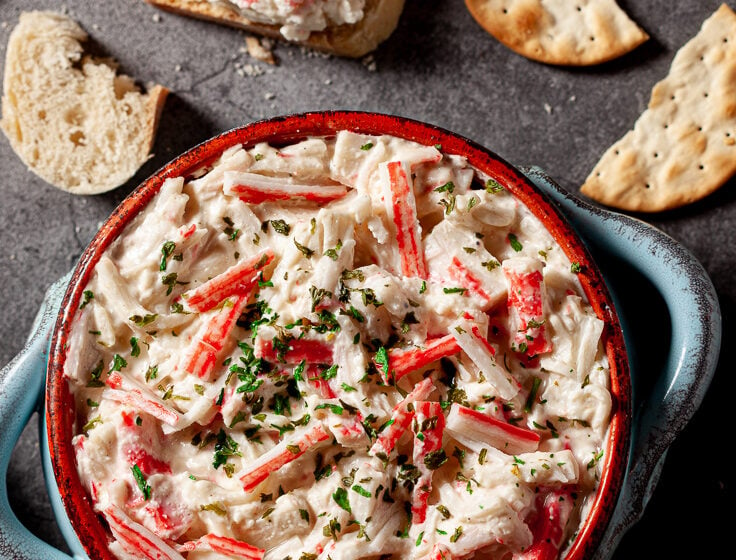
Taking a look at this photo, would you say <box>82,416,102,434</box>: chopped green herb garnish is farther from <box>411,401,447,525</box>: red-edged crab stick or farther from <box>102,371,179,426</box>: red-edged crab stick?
<box>411,401,447,525</box>: red-edged crab stick

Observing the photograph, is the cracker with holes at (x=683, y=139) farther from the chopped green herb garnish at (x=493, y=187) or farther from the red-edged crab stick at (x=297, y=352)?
the red-edged crab stick at (x=297, y=352)

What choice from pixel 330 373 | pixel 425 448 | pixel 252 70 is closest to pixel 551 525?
pixel 425 448

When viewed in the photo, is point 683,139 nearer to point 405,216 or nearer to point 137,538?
point 405,216

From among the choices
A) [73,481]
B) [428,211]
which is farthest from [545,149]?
[73,481]

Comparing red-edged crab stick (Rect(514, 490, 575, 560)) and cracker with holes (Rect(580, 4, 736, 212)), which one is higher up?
cracker with holes (Rect(580, 4, 736, 212))

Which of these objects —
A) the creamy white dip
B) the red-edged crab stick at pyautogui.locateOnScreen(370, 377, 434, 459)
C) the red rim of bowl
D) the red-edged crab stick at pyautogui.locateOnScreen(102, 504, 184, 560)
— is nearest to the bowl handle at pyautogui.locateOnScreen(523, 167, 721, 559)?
the red rim of bowl

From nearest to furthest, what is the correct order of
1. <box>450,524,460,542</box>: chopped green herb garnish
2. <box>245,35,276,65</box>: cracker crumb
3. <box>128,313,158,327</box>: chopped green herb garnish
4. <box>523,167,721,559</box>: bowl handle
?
<box>450,524,460,542</box>: chopped green herb garnish
<box>128,313,158,327</box>: chopped green herb garnish
<box>523,167,721,559</box>: bowl handle
<box>245,35,276,65</box>: cracker crumb

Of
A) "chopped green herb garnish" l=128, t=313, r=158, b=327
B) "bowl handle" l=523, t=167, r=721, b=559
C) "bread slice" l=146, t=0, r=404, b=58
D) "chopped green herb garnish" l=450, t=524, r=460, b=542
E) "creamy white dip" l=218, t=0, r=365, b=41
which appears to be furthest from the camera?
"bread slice" l=146, t=0, r=404, b=58

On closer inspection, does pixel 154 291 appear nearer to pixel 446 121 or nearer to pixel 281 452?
pixel 281 452
